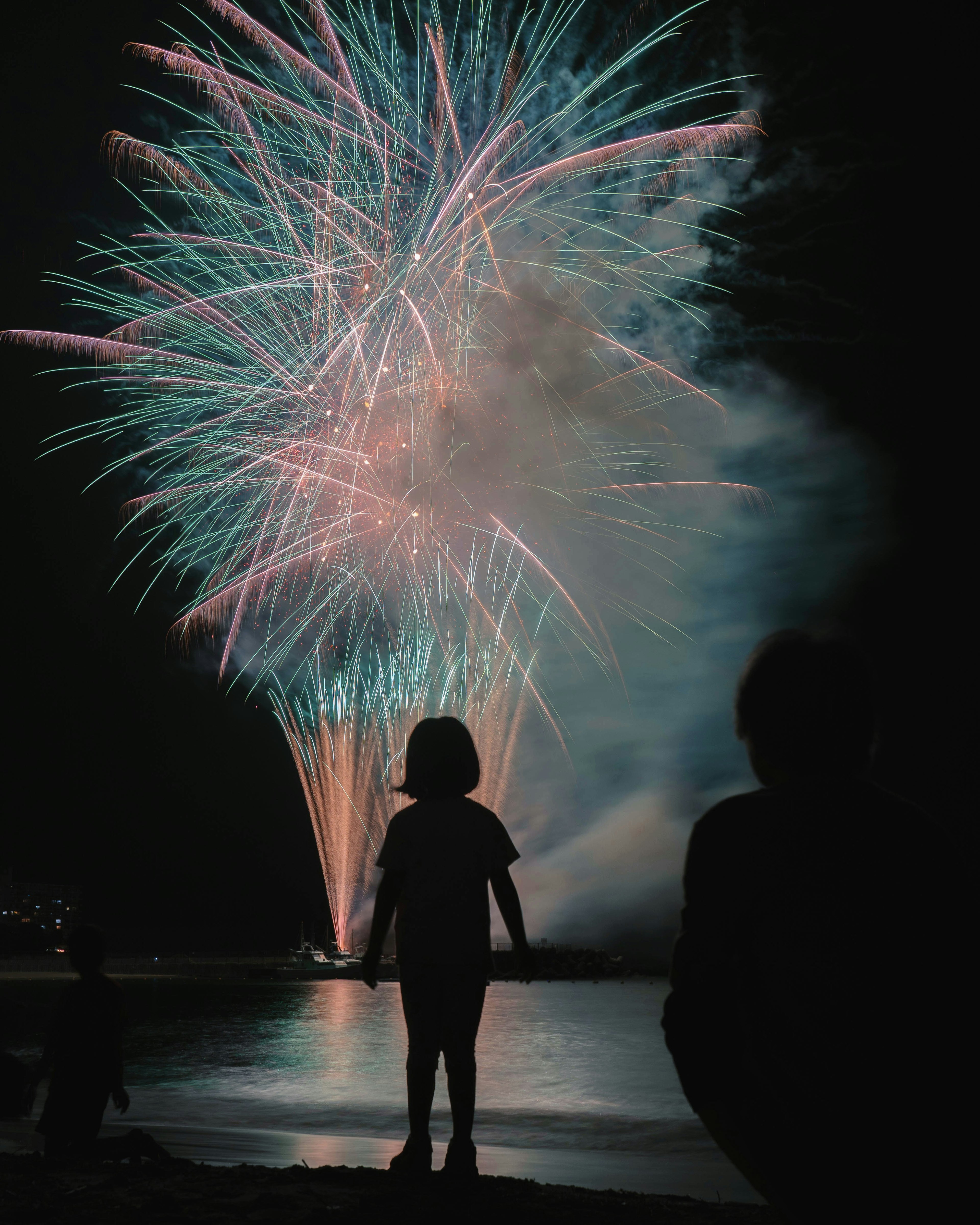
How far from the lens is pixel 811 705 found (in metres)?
1.91

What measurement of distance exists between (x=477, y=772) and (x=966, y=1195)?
3.44 metres

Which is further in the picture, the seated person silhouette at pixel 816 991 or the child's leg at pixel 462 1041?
the child's leg at pixel 462 1041

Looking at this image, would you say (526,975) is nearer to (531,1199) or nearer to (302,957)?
(531,1199)

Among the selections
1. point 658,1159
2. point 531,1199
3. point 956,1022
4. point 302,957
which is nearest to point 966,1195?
point 956,1022

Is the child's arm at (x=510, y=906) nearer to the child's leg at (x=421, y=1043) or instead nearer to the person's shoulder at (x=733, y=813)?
the child's leg at (x=421, y=1043)

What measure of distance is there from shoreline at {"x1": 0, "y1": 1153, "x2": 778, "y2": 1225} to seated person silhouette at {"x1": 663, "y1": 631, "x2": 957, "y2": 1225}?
8.64 feet

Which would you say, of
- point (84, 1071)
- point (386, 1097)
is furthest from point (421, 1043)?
point (386, 1097)

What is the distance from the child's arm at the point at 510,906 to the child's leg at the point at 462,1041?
0.25 meters

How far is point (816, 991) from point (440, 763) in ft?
10.6

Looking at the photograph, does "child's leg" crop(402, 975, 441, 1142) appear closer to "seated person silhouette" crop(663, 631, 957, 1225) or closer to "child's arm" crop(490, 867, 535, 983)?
"child's arm" crop(490, 867, 535, 983)

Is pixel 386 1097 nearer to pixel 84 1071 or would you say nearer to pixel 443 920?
pixel 84 1071

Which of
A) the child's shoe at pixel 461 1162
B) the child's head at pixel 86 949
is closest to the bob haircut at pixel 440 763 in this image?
the child's shoe at pixel 461 1162

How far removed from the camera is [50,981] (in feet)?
203

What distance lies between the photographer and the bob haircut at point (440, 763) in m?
4.73
